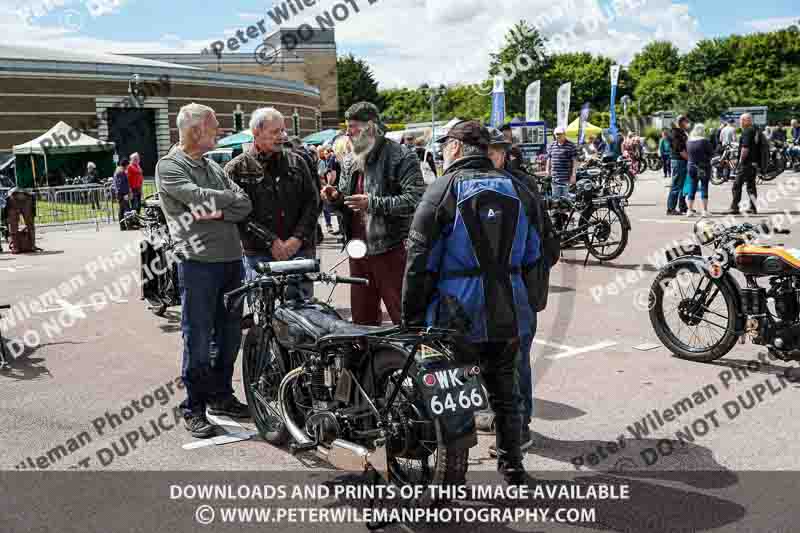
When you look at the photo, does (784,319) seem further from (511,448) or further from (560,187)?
(560,187)

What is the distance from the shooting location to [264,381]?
15.8 ft

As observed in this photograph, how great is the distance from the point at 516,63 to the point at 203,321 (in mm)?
63718

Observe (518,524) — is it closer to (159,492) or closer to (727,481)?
(727,481)

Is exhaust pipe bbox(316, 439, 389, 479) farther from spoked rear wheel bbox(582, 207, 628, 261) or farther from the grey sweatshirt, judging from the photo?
spoked rear wheel bbox(582, 207, 628, 261)

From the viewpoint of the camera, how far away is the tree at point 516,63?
230 feet

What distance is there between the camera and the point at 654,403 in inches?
213

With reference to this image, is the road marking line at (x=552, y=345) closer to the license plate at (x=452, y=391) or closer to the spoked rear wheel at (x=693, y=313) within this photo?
the spoked rear wheel at (x=693, y=313)

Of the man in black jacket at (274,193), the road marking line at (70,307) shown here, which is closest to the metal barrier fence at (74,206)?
the road marking line at (70,307)

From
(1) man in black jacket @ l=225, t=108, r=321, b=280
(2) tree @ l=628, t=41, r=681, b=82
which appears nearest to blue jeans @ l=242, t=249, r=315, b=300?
(1) man in black jacket @ l=225, t=108, r=321, b=280

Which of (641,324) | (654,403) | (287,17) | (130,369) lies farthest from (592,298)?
(287,17)

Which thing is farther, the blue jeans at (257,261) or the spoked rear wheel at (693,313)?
the spoked rear wheel at (693,313)

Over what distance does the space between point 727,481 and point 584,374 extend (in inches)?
79.8

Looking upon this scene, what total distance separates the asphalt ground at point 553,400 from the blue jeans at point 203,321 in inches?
12.1

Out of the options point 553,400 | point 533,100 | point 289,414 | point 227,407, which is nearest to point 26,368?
point 227,407
